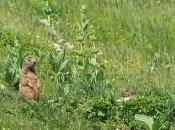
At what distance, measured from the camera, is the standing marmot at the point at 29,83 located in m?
9.37

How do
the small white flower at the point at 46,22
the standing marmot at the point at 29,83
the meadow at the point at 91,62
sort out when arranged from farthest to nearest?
the small white flower at the point at 46,22 < the standing marmot at the point at 29,83 < the meadow at the point at 91,62

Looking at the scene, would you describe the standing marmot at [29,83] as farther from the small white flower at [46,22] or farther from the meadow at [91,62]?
the small white flower at [46,22]

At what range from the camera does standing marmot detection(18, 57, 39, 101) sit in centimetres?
937

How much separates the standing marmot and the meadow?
7.0 inches

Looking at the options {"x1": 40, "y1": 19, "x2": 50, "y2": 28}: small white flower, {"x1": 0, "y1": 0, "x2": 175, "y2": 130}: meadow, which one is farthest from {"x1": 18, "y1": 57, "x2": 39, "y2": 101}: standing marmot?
{"x1": 40, "y1": 19, "x2": 50, "y2": 28}: small white flower

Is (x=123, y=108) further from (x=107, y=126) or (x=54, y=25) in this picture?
(x=54, y=25)

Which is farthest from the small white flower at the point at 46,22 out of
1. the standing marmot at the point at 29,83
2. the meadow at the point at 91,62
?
the standing marmot at the point at 29,83

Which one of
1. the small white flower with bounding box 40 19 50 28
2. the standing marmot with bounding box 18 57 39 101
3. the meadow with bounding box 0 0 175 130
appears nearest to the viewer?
the meadow with bounding box 0 0 175 130

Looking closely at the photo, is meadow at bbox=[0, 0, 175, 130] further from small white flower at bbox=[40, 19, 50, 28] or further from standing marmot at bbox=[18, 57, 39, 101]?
standing marmot at bbox=[18, 57, 39, 101]

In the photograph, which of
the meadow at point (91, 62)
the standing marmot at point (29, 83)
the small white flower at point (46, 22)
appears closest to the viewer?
the meadow at point (91, 62)

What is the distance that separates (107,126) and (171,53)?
18.5ft

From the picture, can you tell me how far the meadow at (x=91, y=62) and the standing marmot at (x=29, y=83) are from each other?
18 centimetres

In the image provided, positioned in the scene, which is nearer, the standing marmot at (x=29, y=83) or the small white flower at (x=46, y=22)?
the standing marmot at (x=29, y=83)

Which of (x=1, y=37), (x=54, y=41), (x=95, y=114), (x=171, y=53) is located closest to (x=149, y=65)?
(x=171, y=53)
